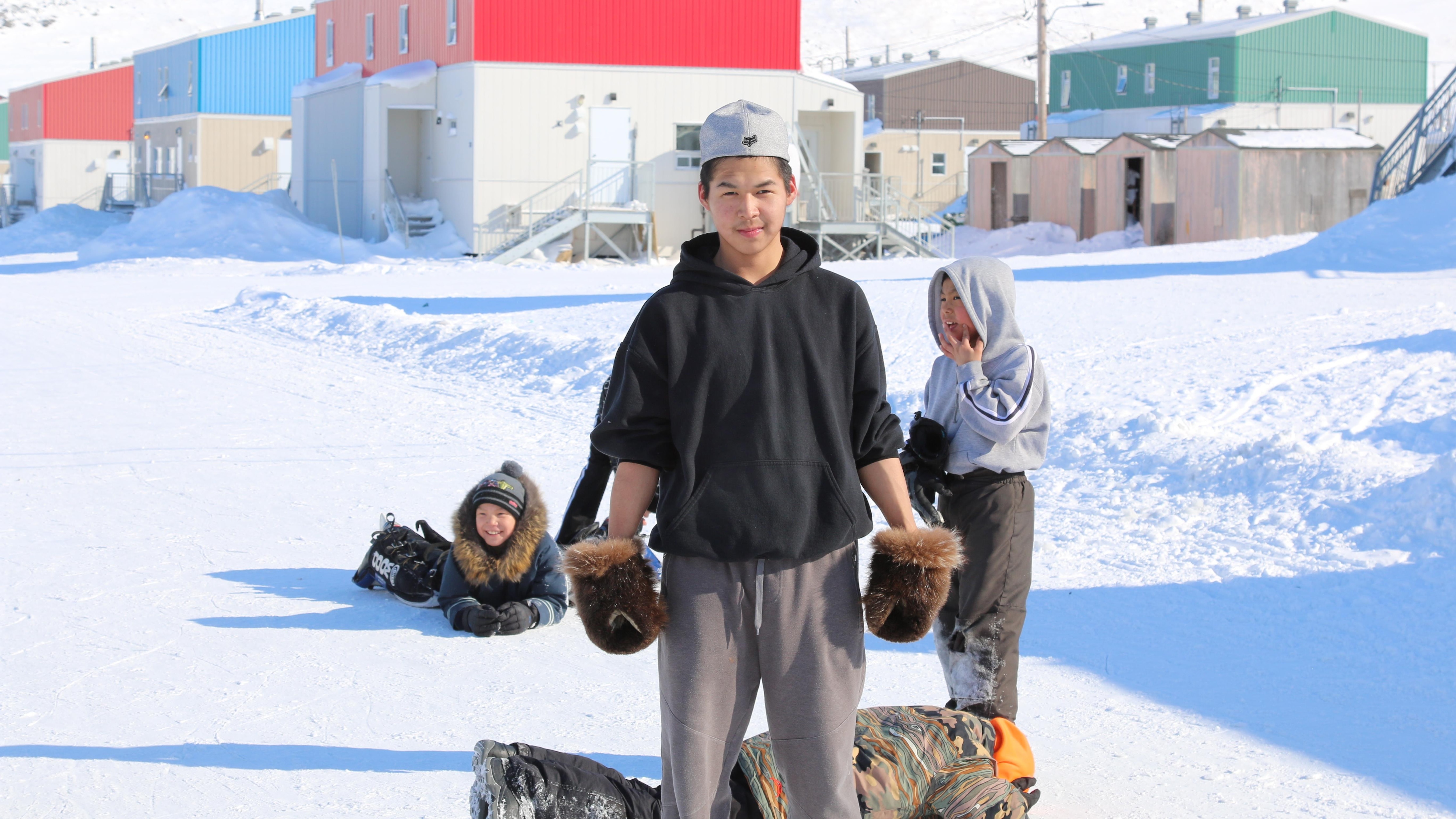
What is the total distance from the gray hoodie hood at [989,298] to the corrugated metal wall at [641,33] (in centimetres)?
2617

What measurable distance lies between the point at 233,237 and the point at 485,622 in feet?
89.8

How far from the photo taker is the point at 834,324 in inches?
101

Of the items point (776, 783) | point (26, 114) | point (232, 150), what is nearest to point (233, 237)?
point (232, 150)

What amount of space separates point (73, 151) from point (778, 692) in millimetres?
57747

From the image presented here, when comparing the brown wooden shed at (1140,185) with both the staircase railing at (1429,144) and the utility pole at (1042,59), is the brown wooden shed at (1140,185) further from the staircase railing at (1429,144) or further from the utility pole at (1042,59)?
the staircase railing at (1429,144)

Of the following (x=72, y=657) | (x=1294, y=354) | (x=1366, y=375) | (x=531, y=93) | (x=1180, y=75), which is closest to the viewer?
(x=72, y=657)

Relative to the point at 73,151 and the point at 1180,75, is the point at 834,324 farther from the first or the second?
the point at 73,151

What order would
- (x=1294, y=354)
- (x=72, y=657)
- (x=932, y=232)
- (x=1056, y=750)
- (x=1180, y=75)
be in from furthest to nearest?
1. (x=1180, y=75)
2. (x=932, y=232)
3. (x=1294, y=354)
4. (x=72, y=657)
5. (x=1056, y=750)

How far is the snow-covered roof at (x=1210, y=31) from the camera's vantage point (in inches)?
1930

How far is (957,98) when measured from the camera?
5572 cm

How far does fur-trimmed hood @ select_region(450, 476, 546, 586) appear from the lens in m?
5.33

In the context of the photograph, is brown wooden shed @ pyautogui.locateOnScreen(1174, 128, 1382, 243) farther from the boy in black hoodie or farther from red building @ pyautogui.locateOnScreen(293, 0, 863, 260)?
the boy in black hoodie

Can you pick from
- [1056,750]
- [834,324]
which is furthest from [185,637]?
[834,324]

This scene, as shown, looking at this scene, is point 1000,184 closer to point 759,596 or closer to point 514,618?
point 514,618
